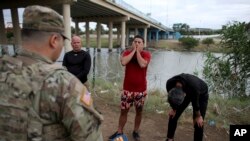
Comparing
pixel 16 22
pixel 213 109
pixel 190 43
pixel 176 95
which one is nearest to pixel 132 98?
pixel 176 95

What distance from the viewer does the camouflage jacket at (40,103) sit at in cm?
154

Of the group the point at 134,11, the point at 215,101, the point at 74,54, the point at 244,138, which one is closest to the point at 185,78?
the point at 244,138

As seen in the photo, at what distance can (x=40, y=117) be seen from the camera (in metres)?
1.55

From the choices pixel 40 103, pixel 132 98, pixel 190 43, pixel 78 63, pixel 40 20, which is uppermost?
pixel 40 20

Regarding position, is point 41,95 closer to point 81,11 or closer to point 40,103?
point 40,103

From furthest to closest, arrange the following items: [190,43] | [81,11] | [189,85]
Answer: [190,43], [81,11], [189,85]

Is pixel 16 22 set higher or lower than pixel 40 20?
higher

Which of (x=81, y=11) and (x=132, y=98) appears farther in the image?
(x=81, y=11)

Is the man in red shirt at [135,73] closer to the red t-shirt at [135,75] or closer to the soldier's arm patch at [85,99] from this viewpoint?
the red t-shirt at [135,75]

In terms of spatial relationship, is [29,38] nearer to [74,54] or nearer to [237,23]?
[74,54]

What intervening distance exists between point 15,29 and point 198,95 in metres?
35.0

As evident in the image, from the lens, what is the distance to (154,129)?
19.9ft

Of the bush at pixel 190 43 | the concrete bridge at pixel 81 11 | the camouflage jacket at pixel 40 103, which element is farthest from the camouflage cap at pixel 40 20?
the bush at pixel 190 43

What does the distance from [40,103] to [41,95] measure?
0.13 ft
